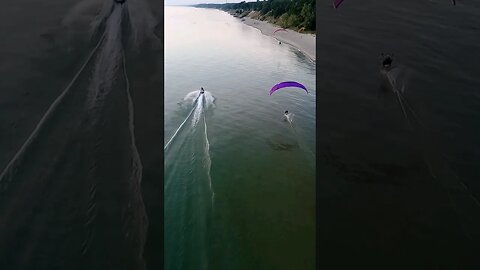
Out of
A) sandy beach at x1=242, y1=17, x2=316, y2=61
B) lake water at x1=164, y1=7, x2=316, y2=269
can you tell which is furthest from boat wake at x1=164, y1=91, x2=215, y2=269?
sandy beach at x1=242, y1=17, x2=316, y2=61

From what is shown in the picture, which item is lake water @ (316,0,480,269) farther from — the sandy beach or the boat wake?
the sandy beach

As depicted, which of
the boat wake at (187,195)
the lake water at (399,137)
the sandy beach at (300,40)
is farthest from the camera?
the sandy beach at (300,40)

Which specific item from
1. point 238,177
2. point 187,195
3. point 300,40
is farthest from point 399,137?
point 300,40

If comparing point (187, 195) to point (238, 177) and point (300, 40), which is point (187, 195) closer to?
point (238, 177)

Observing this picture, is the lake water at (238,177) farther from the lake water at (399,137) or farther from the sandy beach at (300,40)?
the sandy beach at (300,40)

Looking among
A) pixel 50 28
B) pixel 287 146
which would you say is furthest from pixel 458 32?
pixel 50 28

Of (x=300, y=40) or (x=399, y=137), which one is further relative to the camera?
(x=300, y=40)

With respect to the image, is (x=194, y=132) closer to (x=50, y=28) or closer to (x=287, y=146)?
(x=287, y=146)

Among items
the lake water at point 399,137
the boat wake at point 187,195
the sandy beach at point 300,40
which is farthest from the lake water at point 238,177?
the sandy beach at point 300,40
